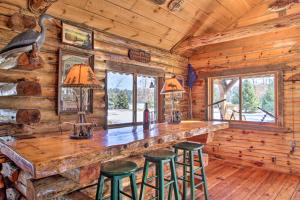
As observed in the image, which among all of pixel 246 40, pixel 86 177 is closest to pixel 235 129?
pixel 246 40

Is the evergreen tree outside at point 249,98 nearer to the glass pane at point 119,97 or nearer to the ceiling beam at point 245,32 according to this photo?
the ceiling beam at point 245,32

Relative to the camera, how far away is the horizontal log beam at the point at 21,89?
2.11 metres

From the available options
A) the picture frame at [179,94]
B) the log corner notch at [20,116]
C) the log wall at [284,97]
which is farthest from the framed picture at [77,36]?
the log wall at [284,97]

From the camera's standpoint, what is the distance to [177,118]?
11.1 feet

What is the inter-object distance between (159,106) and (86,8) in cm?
246

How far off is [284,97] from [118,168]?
378cm

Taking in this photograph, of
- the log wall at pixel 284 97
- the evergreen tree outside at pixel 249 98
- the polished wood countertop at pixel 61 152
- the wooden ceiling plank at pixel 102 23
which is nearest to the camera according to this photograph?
the polished wood countertop at pixel 61 152

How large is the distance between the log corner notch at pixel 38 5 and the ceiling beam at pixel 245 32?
281 cm

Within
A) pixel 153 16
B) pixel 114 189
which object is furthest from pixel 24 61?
pixel 153 16

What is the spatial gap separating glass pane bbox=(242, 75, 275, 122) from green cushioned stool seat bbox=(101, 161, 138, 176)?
11.9 ft

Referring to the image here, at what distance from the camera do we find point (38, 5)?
2.57 m

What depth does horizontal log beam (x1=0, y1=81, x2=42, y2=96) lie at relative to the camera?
2.11 meters

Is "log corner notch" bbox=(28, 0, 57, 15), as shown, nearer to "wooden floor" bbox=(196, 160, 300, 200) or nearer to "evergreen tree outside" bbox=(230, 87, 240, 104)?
"wooden floor" bbox=(196, 160, 300, 200)

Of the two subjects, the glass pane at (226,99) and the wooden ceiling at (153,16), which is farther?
the glass pane at (226,99)
